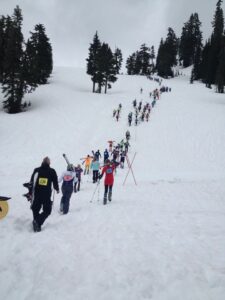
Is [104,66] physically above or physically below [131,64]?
below

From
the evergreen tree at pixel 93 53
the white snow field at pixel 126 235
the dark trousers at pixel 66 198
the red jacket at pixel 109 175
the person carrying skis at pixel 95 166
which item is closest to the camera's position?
the white snow field at pixel 126 235

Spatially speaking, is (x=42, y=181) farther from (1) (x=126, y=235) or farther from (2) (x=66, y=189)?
(1) (x=126, y=235)

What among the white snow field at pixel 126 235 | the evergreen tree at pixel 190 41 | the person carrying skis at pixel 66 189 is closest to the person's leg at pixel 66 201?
the person carrying skis at pixel 66 189

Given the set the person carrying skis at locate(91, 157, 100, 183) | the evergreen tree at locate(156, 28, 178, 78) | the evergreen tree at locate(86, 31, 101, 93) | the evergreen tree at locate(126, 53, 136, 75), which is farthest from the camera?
the evergreen tree at locate(126, 53, 136, 75)

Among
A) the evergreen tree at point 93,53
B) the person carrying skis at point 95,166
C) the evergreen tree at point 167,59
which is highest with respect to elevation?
the evergreen tree at point 167,59

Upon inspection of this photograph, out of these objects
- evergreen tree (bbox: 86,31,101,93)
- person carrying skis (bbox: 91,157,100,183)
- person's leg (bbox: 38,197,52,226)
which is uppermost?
evergreen tree (bbox: 86,31,101,93)

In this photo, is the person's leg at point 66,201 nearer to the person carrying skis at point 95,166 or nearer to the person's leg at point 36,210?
the person's leg at point 36,210

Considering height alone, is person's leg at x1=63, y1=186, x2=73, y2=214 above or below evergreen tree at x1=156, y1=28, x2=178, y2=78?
below

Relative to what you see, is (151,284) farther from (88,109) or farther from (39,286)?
(88,109)

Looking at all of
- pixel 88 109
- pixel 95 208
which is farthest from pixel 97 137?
pixel 95 208

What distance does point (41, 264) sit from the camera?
17.9 feet

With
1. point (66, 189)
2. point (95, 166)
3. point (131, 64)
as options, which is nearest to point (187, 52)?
point (131, 64)

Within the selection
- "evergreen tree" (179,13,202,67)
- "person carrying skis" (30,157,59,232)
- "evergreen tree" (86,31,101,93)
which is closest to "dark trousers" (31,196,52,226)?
"person carrying skis" (30,157,59,232)

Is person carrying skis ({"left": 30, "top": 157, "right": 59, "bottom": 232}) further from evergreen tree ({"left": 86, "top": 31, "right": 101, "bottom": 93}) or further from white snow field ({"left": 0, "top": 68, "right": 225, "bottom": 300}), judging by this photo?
evergreen tree ({"left": 86, "top": 31, "right": 101, "bottom": 93})
